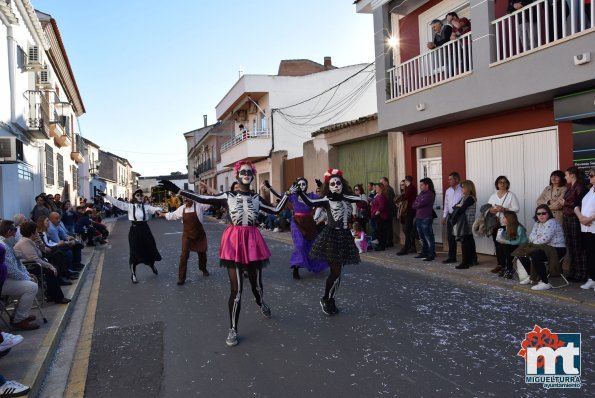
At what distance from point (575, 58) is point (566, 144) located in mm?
1739

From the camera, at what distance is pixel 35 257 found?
6973 mm

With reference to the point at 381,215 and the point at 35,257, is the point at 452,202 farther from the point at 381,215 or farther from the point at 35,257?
the point at 35,257

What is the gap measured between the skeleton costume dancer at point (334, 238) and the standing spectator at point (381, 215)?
5.94 m

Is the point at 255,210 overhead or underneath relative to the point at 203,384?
overhead

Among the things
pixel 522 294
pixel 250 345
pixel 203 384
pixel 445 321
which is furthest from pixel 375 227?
pixel 203 384

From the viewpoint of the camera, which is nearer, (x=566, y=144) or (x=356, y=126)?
(x=566, y=144)

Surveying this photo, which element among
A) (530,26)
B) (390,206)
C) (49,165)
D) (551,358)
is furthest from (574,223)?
(49,165)

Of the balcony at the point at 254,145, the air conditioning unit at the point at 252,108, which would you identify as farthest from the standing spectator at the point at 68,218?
the air conditioning unit at the point at 252,108

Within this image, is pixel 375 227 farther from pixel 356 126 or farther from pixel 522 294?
pixel 522 294

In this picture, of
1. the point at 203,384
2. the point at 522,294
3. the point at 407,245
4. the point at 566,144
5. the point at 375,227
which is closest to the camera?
the point at 203,384

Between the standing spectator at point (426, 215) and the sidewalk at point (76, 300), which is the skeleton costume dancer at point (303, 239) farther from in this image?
the standing spectator at point (426, 215)

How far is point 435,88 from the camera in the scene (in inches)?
418

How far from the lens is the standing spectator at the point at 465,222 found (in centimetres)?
942

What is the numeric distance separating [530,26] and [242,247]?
6.59 metres
